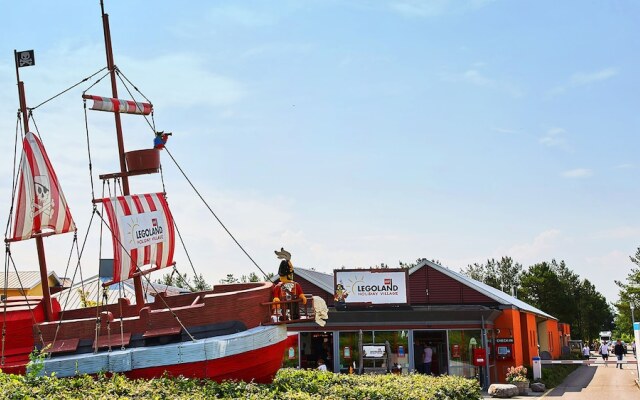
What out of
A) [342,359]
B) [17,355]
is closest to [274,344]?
[17,355]

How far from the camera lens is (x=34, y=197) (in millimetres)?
16297

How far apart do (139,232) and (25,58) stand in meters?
4.90

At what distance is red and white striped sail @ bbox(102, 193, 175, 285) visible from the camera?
17141 millimetres

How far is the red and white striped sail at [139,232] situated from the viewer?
17141 mm

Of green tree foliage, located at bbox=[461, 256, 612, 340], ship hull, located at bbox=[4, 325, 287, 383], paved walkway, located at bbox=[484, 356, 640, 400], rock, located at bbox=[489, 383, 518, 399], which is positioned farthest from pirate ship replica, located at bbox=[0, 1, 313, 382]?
green tree foliage, located at bbox=[461, 256, 612, 340]

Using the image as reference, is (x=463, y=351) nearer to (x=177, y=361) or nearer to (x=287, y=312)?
(x=287, y=312)

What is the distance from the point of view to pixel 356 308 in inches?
1159

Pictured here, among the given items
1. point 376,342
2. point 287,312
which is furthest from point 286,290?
point 376,342

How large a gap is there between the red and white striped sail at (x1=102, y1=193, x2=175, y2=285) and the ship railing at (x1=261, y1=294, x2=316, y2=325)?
3859 millimetres

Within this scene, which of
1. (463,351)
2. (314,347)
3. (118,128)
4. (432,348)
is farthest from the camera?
(314,347)

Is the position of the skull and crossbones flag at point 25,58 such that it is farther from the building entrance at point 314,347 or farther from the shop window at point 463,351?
the shop window at point 463,351

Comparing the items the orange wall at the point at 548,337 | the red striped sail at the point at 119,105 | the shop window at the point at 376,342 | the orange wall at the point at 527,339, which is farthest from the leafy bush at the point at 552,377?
the red striped sail at the point at 119,105

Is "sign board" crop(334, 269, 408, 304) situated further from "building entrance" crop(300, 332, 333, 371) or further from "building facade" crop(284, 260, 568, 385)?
"building entrance" crop(300, 332, 333, 371)

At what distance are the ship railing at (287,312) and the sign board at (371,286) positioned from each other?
14.6 metres
